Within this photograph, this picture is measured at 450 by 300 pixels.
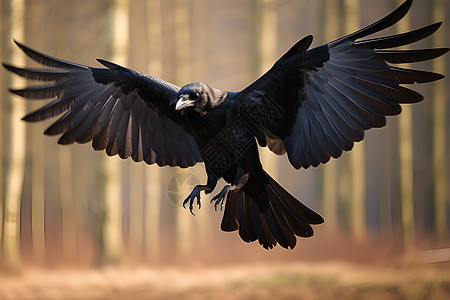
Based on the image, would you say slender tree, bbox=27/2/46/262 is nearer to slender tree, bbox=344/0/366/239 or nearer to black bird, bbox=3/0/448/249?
slender tree, bbox=344/0/366/239

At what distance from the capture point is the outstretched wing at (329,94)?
2260 millimetres

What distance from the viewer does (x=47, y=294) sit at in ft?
22.8

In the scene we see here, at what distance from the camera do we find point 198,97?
84.0 inches

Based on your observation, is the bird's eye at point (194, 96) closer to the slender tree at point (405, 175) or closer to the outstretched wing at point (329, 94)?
the outstretched wing at point (329, 94)

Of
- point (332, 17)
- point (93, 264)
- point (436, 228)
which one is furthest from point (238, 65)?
point (93, 264)

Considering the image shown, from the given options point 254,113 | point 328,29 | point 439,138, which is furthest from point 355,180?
point 254,113

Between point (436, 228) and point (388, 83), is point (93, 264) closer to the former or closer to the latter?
point (388, 83)

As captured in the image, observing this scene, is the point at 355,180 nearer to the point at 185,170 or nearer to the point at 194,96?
the point at 185,170

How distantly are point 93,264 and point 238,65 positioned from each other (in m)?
8.42

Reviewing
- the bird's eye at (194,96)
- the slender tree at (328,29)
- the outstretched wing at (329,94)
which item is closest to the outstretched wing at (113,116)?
the outstretched wing at (329,94)

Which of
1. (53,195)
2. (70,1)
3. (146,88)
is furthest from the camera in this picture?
(53,195)

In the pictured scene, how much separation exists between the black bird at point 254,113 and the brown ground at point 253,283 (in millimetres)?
A: 4316

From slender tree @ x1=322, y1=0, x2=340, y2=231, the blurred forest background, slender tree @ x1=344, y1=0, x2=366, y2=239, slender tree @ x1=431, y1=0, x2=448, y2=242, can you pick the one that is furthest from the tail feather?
slender tree @ x1=431, y1=0, x2=448, y2=242

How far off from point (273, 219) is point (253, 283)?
492 centimetres
